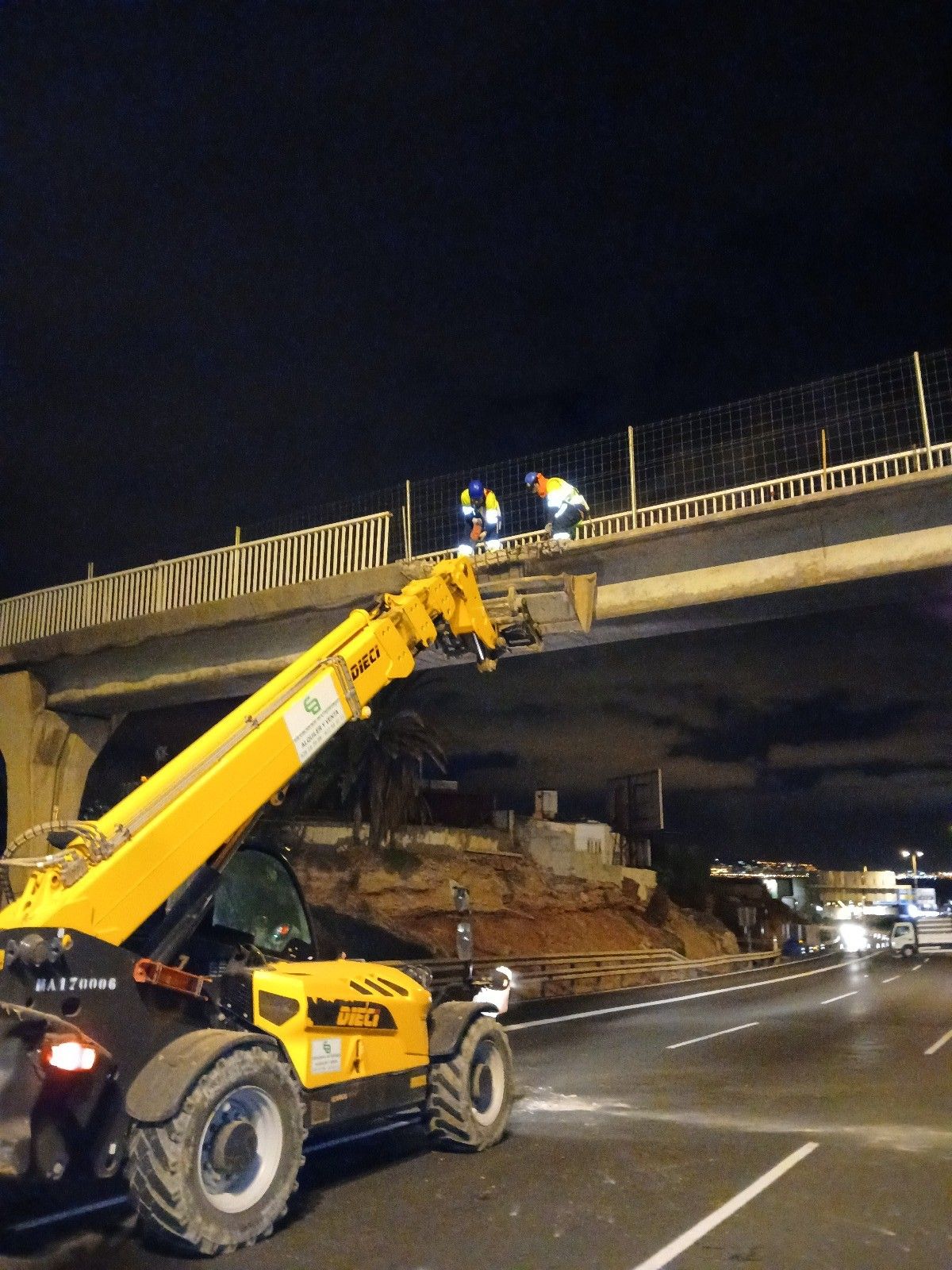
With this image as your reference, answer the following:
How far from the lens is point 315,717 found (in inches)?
288

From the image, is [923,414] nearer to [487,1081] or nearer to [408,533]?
[408,533]

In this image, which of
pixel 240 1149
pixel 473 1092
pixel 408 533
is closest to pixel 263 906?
pixel 240 1149

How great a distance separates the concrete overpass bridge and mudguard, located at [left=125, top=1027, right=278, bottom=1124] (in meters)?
10.3

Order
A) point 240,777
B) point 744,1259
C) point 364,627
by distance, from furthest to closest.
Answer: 1. point 364,627
2. point 240,777
3. point 744,1259

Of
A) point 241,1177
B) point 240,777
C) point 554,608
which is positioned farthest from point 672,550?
point 241,1177

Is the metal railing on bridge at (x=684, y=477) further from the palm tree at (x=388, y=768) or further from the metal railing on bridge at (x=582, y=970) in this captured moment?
the palm tree at (x=388, y=768)

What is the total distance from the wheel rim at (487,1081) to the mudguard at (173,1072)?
111 inches

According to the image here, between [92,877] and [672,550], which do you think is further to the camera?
[672,550]

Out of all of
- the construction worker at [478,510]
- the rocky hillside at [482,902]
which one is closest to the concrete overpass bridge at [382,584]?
the construction worker at [478,510]

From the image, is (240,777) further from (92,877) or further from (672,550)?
(672,550)

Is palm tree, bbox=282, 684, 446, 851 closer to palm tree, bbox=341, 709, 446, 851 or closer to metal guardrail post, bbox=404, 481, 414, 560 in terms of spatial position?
palm tree, bbox=341, 709, 446, 851

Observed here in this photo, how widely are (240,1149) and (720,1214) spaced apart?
282cm

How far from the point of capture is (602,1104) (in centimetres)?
1019

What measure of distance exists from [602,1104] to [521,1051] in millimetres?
4073
